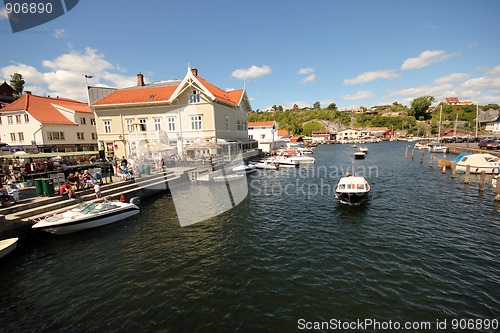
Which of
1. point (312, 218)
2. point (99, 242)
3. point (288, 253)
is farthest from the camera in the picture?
point (312, 218)

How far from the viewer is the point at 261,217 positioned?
657 inches

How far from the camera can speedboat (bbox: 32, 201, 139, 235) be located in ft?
43.0

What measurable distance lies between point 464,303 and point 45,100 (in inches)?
2452

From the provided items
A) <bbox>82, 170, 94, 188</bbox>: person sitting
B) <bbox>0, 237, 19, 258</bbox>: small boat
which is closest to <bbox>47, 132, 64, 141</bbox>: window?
<bbox>82, 170, 94, 188</bbox>: person sitting

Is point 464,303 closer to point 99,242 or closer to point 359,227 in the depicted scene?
point 359,227

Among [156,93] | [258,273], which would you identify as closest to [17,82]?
[156,93]

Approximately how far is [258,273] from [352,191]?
11636 millimetres

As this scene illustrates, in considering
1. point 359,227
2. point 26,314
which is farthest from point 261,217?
point 26,314

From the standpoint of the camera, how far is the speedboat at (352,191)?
711 inches

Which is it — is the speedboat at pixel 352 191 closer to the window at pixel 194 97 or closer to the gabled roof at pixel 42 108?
the window at pixel 194 97

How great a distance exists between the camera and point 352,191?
17984 mm

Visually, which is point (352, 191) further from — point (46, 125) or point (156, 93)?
point (46, 125)

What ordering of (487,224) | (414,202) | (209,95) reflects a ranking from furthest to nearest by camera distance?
(209,95)
(414,202)
(487,224)

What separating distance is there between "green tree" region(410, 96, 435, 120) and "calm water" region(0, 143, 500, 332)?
652ft
